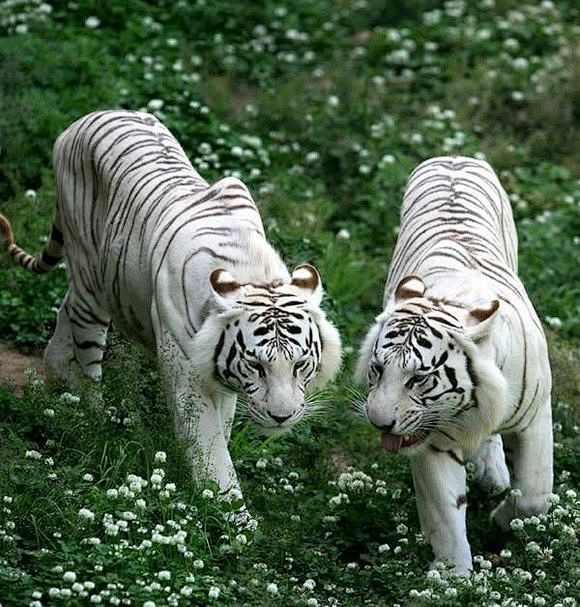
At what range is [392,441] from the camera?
18.0 ft

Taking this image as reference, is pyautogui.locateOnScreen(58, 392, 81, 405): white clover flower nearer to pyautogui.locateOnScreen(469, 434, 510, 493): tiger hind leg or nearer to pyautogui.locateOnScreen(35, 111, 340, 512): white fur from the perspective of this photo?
pyautogui.locateOnScreen(35, 111, 340, 512): white fur

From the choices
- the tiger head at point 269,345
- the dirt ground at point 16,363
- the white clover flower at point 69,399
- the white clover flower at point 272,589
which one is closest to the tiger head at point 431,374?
the tiger head at point 269,345

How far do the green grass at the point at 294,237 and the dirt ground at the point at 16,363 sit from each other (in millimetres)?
85

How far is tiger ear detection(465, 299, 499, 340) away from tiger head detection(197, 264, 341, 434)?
2.01ft

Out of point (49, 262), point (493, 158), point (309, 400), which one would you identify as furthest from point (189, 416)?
point (493, 158)

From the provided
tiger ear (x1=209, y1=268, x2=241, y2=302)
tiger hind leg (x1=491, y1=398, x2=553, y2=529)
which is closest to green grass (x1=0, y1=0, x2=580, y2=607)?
tiger hind leg (x1=491, y1=398, x2=553, y2=529)

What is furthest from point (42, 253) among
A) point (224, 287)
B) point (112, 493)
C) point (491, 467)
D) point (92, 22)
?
point (92, 22)

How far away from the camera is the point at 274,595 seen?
16.5 feet

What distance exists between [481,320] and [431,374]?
0.29 m

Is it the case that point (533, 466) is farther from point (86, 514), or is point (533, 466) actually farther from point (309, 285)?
point (86, 514)

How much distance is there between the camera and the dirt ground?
291 inches

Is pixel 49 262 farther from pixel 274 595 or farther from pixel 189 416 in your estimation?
pixel 274 595

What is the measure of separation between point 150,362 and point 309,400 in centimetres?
130

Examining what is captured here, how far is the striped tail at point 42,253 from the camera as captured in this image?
7352 mm
